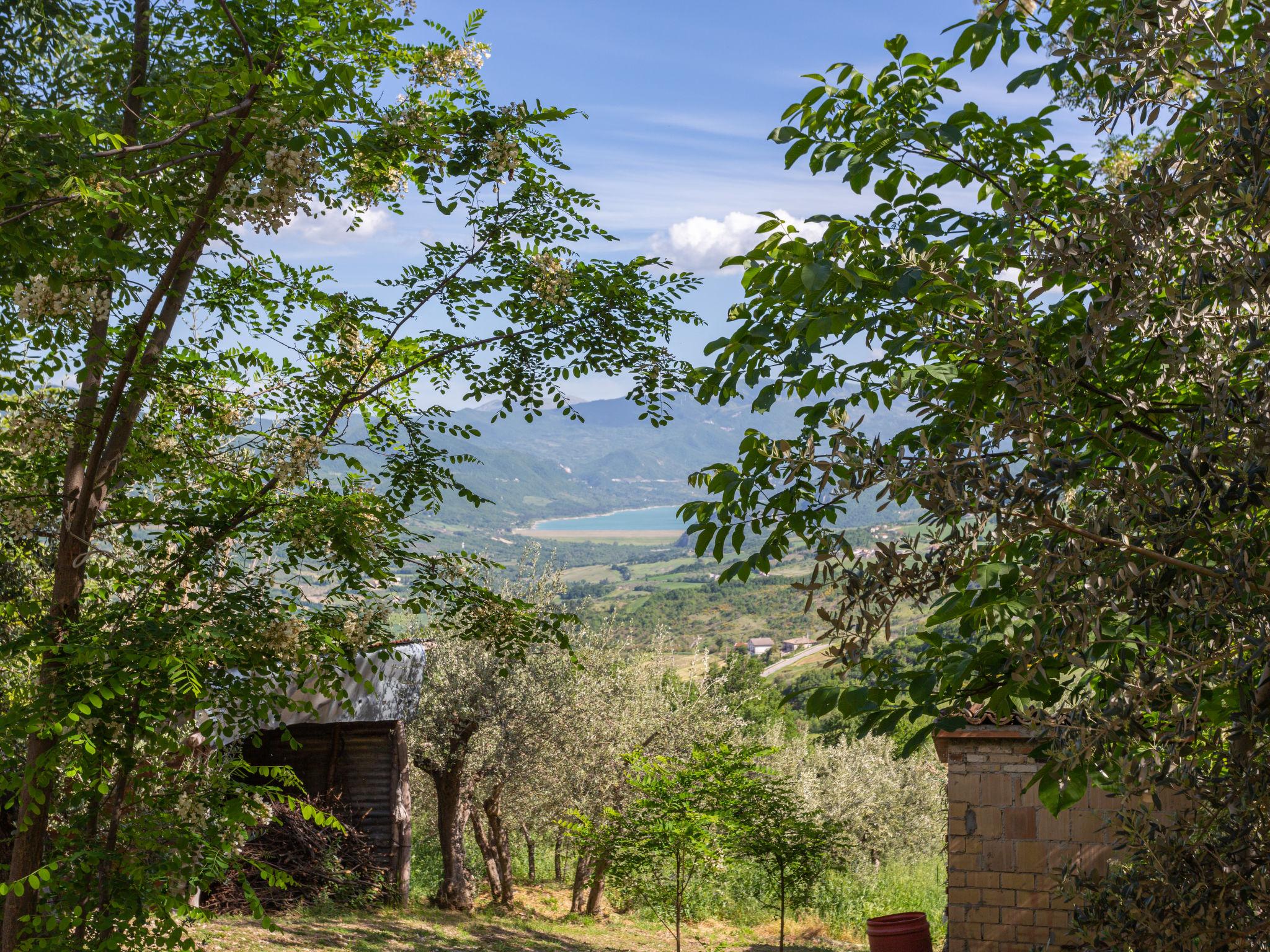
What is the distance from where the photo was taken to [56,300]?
3.72 m

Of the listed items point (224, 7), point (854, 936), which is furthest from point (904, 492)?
point (854, 936)

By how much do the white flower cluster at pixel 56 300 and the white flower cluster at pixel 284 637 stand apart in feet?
5.41

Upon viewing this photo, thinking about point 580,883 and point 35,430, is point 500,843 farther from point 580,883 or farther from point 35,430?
point 35,430

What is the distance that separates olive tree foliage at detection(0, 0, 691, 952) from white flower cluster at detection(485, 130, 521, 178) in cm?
1

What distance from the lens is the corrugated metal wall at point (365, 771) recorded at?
13500 millimetres

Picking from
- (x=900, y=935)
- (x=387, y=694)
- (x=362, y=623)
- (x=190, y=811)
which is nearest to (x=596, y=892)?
(x=387, y=694)

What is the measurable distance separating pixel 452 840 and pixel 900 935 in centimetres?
913

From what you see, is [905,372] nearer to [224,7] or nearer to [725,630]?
[224,7]

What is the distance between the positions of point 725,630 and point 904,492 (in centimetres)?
11809

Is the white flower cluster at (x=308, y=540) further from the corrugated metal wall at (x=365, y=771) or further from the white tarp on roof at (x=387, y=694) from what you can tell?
the corrugated metal wall at (x=365, y=771)

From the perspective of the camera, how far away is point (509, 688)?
15.9 meters

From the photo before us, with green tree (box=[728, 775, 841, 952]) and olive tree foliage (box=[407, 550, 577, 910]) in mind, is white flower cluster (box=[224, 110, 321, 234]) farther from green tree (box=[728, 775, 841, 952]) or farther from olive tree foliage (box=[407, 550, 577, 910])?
olive tree foliage (box=[407, 550, 577, 910])

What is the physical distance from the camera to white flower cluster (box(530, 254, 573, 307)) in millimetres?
5715

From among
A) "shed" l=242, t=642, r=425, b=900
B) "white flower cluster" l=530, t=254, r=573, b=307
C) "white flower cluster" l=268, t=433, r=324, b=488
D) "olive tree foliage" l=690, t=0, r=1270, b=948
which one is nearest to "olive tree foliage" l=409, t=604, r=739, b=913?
"shed" l=242, t=642, r=425, b=900
